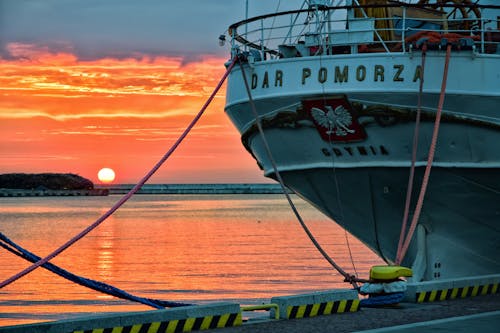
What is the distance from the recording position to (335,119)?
19406mm

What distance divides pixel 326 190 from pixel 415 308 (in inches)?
223

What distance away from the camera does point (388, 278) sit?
16625 millimetres

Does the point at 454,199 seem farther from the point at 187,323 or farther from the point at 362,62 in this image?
the point at 187,323

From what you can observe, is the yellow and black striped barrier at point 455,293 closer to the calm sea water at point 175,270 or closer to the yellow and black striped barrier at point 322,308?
the yellow and black striped barrier at point 322,308

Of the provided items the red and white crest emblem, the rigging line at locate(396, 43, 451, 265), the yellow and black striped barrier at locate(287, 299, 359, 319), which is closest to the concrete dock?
the yellow and black striped barrier at locate(287, 299, 359, 319)

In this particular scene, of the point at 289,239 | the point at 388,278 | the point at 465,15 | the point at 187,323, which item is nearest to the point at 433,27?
the point at 465,15

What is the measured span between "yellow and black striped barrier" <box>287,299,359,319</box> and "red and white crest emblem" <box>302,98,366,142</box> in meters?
4.49

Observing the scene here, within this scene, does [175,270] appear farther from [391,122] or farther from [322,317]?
[322,317]

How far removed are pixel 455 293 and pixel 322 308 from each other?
3.19 meters

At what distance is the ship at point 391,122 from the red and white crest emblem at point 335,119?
0.02 m

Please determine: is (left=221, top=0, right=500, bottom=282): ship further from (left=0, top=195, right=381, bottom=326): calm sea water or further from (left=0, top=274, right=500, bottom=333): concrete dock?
(left=0, top=195, right=381, bottom=326): calm sea water

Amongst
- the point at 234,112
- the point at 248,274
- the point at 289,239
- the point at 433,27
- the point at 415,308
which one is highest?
the point at 433,27

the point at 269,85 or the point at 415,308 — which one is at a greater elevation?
the point at 269,85

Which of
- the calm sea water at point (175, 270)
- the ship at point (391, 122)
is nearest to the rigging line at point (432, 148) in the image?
the ship at point (391, 122)
